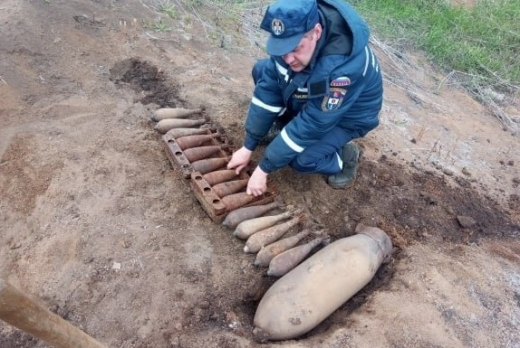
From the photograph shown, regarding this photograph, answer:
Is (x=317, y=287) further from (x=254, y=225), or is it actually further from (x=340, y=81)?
(x=340, y=81)

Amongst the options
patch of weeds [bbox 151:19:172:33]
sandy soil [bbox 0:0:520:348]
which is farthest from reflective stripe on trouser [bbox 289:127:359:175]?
patch of weeds [bbox 151:19:172:33]

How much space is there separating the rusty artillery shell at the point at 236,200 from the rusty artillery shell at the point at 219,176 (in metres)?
0.20

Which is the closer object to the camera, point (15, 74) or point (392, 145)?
point (15, 74)

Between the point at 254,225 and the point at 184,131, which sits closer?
the point at 254,225

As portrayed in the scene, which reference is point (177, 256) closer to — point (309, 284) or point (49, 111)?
point (309, 284)

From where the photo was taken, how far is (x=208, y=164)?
3764mm

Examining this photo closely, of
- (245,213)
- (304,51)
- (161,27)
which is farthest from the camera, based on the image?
(161,27)

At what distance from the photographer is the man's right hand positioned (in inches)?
148

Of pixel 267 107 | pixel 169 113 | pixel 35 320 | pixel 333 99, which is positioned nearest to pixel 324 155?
pixel 267 107

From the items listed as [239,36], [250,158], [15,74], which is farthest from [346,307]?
[239,36]

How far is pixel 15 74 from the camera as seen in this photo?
4.39 meters

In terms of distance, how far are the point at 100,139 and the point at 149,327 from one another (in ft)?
6.09

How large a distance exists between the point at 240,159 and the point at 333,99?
101cm

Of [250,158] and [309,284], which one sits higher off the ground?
[309,284]
